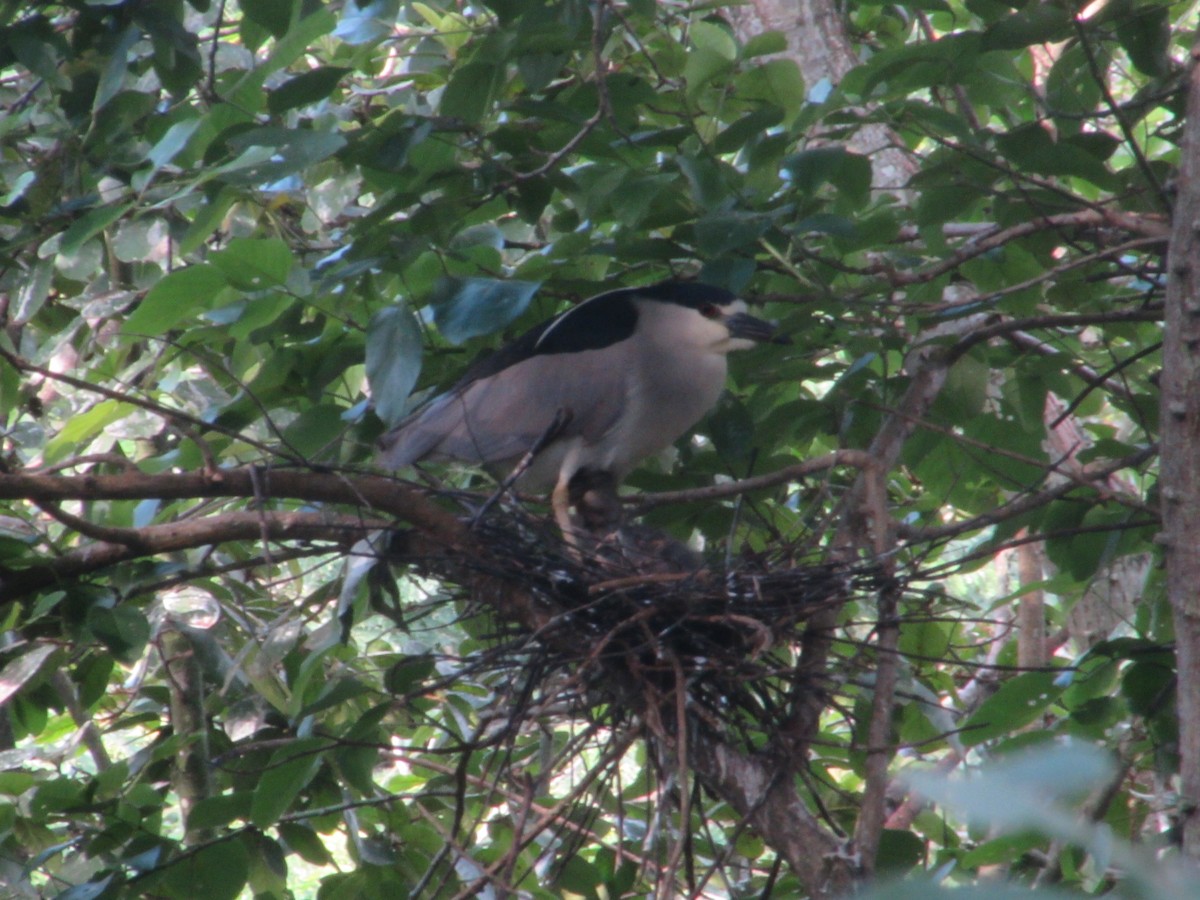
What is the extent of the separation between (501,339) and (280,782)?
1.11 metres

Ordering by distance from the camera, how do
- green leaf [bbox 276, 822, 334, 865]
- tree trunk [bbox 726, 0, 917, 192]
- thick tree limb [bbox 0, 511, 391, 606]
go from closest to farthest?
thick tree limb [bbox 0, 511, 391, 606] → green leaf [bbox 276, 822, 334, 865] → tree trunk [bbox 726, 0, 917, 192]

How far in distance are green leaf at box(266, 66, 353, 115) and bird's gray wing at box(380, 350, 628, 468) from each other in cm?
85

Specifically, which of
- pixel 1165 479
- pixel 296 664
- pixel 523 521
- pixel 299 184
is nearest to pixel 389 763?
pixel 296 664

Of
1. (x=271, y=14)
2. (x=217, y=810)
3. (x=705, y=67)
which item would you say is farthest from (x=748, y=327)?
(x=217, y=810)

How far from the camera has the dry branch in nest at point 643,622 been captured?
173cm

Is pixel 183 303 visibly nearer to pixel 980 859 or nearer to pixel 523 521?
pixel 523 521

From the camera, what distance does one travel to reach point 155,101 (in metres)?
2.22

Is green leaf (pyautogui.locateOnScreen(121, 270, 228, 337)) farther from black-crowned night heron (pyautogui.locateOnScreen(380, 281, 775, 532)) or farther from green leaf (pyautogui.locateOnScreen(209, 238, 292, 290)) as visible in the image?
black-crowned night heron (pyautogui.locateOnScreen(380, 281, 775, 532))

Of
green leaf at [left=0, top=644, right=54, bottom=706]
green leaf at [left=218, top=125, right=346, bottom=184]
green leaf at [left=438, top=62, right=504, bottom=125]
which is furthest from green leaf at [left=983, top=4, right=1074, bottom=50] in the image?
green leaf at [left=0, top=644, right=54, bottom=706]

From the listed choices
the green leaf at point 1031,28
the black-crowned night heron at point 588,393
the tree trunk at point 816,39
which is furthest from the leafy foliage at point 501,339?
the tree trunk at point 816,39

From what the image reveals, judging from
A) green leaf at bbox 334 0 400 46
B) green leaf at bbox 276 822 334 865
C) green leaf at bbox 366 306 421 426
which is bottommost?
green leaf at bbox 276 822 334 865

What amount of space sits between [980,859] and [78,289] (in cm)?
285

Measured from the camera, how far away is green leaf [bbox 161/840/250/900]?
2174mm

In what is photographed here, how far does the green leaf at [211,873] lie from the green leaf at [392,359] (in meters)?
0.97
